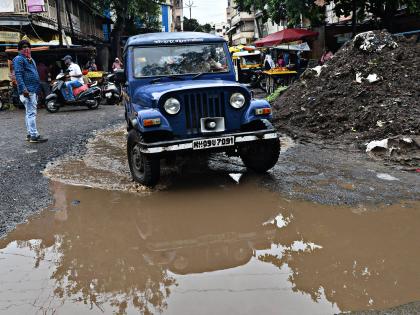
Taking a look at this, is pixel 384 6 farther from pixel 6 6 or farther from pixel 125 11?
pixel 125 11

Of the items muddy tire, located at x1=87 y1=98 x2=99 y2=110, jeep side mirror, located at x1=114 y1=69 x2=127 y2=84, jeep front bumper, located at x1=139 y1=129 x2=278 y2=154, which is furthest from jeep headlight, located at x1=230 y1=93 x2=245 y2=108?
muddy tire, located at x1=87 y1=98 x2=99 y2=110

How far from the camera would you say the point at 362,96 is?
379 inches

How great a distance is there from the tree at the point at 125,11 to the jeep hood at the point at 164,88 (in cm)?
2598

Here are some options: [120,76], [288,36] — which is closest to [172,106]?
[120,76]

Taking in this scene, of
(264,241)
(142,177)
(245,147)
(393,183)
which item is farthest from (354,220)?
(142,177)

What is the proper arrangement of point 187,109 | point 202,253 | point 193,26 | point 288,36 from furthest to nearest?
point 193,26 → point 288,36 → point 187,109 → point 202,253

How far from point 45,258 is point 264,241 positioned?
2.12 metres

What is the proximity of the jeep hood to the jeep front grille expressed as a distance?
0.39 ft

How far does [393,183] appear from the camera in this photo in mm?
5926

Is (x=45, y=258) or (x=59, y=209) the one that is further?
(x=59, y=209)

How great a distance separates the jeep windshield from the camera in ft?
22.4

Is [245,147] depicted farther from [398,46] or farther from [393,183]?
[398,46]

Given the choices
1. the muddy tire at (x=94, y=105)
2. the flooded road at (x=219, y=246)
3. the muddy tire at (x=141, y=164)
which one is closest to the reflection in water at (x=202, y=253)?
the flooded road at (x=219, y=246)

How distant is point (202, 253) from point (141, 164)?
90.9 inches
